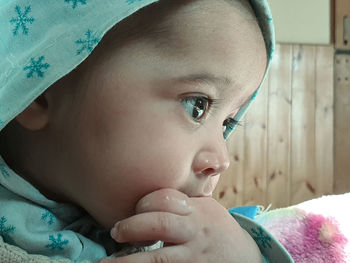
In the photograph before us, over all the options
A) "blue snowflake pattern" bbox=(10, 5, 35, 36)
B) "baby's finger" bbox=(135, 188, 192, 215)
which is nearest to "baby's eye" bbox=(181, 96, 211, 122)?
"baby's finger" bbox=(135, 188, 192, 215)

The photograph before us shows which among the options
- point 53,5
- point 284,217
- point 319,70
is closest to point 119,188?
point 53,5

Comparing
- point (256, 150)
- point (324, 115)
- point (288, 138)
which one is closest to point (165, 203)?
point (256, 150)

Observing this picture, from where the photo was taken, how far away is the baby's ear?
0.60m

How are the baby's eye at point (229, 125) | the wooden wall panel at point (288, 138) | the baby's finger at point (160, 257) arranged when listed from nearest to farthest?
the baby's finger at point (160, 257)
the baby's eye at point (229, 125)
the wooden wall panel at point (288, 138)

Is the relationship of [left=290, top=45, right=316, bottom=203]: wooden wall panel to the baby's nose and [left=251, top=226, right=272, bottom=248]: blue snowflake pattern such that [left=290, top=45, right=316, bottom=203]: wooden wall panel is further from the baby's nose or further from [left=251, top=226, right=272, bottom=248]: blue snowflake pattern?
the baby's nose

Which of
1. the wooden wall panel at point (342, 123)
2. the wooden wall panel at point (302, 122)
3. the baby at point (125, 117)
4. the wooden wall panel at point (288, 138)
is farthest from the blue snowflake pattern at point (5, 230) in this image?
the wooden wall panel at point (342, 123)

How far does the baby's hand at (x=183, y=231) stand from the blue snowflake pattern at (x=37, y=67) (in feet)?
0.65

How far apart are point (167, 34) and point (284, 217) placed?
555mm

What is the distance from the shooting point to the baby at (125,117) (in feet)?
1.79

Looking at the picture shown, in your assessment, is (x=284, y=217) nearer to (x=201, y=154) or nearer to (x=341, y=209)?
(x=341, y=209)

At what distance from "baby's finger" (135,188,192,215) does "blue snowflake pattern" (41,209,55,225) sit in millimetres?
130

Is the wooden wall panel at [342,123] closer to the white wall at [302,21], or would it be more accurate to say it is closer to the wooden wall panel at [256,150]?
the white wall at [302,21]

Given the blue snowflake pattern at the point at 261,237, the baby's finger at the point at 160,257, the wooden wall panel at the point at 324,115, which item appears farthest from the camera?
the wooden wall panel at the point at 324,115

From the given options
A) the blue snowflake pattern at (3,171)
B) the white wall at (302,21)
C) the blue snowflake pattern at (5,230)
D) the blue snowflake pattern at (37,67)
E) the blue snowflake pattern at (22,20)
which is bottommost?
the blue snowflake pattern at (5,230)
